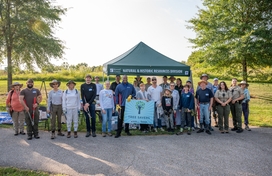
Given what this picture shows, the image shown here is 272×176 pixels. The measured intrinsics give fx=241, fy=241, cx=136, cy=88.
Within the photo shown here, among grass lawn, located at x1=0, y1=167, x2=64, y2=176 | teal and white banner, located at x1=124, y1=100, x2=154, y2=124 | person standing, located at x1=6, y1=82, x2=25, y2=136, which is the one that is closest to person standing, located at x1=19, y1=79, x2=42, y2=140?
person standing, located at x1=6, y1=82, x2=25, y2=136

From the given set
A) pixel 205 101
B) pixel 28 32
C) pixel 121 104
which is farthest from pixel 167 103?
pixel 28 32

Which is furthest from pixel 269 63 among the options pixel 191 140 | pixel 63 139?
pixel 63 139

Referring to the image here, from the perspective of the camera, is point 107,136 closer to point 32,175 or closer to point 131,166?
point 131,166

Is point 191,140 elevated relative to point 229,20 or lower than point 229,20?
lower

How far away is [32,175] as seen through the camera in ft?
15.2

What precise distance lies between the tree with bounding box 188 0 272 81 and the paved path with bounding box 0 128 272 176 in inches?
399

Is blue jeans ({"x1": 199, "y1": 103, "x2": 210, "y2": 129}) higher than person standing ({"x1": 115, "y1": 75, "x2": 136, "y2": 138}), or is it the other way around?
person standing ({"x1": 115, "y1": 75, "x2": 136, "y2": 138})

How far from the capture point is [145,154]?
5918 mm

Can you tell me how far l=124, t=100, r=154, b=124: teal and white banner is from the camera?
316 inches

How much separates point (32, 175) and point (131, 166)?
A: 6.44 feet

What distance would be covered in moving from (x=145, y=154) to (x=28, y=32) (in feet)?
45.0

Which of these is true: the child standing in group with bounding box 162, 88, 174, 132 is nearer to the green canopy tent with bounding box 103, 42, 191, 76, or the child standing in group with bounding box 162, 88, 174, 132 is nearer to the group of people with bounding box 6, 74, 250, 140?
the group of people with bounding box 6, 74, 250, 140

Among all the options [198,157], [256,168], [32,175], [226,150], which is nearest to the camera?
[32,175]

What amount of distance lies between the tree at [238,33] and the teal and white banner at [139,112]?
10717 mm
